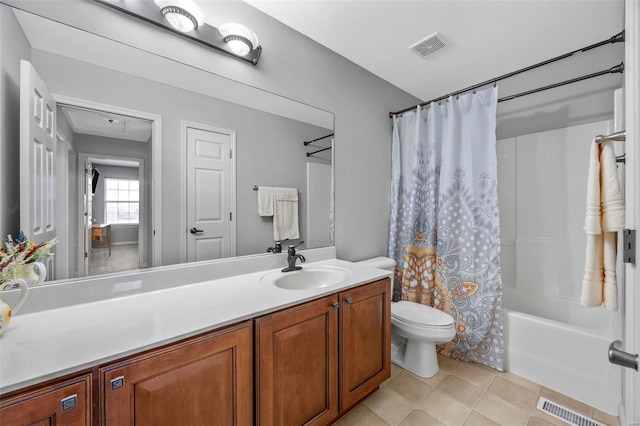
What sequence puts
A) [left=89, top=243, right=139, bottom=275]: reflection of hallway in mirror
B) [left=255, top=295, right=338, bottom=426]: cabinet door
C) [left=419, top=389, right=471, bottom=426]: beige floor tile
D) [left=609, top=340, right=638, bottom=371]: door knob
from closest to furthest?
1. [left=609, top=340, right=638, bottom=371]: door knob
2. [left=255, top=295, right=338, bottom=426]: cabinet door
3. [left=89, top=243, right=139, bottom=275]: reflection of hallway in mirror
4. [left=419, top=389, right=471, bottom=426]: beige floor tile

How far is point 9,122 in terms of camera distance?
0.94 metres

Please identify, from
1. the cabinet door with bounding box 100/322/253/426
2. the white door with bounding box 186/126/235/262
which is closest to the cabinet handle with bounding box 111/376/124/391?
the cabinet door with bounding box 100/322/253/426

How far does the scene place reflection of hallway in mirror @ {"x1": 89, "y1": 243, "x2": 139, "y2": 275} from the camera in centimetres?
114

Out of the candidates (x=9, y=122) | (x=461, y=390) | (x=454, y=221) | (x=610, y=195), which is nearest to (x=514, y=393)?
(x=461, y=390)

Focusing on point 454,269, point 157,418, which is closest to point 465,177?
point 454,269

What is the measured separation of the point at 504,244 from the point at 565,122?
1127mm

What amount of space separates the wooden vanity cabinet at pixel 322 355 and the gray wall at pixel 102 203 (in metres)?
0.77

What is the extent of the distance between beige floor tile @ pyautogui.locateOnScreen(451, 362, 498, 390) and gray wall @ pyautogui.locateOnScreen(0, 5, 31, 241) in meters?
2.55

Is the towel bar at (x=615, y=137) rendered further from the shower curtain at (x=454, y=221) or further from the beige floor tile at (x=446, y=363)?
the beige floor tile at (x=446, y=363)

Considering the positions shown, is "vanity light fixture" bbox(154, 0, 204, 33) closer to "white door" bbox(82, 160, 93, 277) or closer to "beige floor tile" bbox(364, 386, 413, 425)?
"white door" bbox(82, 160, 93, 277)

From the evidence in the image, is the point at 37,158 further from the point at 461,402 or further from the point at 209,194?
the point at 461,402

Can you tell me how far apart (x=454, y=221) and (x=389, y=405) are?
1.34 metres

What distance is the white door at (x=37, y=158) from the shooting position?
97cm

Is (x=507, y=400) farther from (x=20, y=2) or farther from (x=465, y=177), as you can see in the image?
(x=20, y=2)
